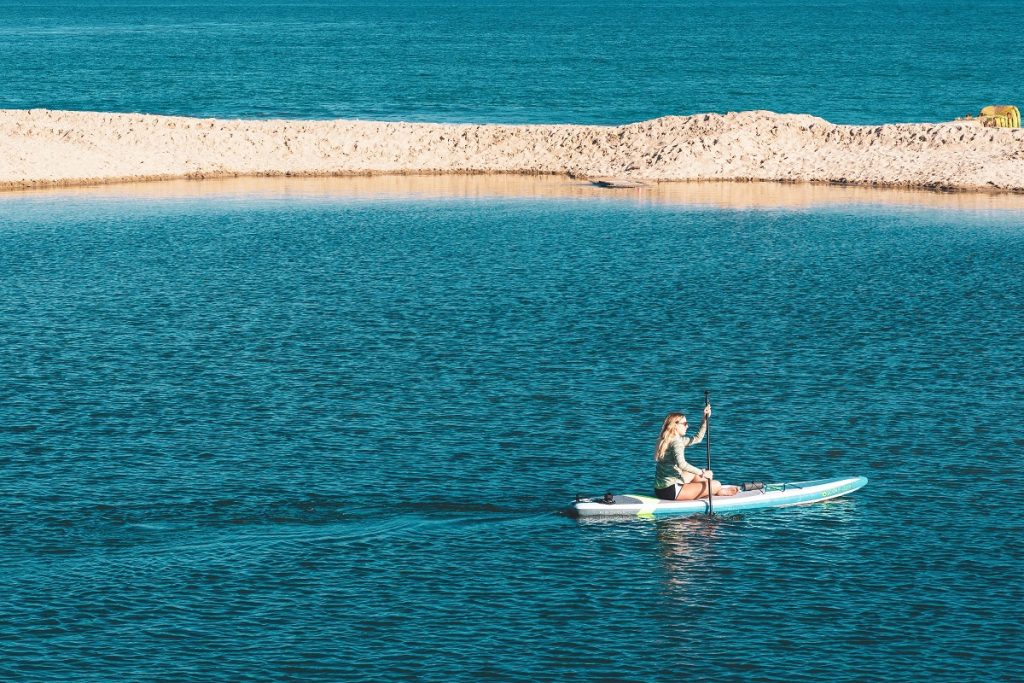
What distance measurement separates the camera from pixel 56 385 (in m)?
45.8

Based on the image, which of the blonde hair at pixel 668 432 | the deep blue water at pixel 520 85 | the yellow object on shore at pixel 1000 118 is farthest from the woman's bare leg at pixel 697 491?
the deep blue water at pixel 520 85

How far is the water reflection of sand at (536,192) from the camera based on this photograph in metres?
82.2

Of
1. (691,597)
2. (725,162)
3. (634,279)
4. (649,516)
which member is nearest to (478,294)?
(634,279)

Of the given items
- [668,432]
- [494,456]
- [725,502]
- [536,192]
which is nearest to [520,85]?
[536,192]

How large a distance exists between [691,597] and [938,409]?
15235mm

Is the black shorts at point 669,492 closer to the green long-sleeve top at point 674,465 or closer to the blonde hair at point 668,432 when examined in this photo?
the green long-sleeve top at point 674,465

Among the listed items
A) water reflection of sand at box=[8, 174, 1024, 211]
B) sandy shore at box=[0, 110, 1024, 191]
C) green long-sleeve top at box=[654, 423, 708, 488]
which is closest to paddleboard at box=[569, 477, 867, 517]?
green long-sleeve top at box=[654, 423, 708, 488]

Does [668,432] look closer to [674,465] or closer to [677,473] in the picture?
[674,465]

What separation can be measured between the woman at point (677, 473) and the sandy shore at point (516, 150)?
180ft

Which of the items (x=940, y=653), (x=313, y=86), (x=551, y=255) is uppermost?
(x=313, y=86)

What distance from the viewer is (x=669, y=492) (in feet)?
117

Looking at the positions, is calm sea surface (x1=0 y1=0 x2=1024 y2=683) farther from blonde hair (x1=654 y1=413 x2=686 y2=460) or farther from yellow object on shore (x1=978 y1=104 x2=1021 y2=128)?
yellow object on shore (x1=978 y1=104 x2=1021 y2=128)

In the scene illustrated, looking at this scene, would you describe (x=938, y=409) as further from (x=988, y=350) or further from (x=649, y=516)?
(x=649, y=516)

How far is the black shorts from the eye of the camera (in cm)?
3550
